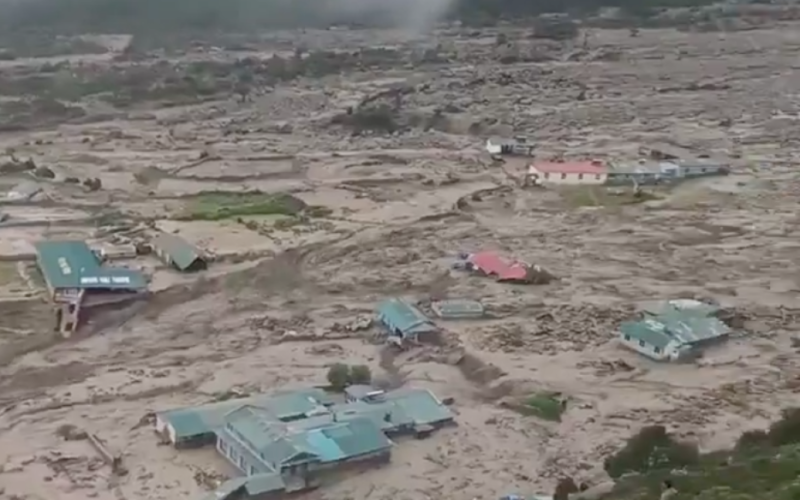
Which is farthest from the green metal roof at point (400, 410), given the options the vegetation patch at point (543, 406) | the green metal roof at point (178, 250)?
the green metal roof at point (178, 250)

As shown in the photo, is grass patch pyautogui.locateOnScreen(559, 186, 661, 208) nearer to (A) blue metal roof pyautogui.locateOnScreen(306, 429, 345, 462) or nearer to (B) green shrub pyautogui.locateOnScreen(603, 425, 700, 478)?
(B) green shrub pyautogui.locateOnScreen(603, 425, 700, 478)

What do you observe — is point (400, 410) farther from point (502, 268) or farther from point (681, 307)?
point (502, 268)

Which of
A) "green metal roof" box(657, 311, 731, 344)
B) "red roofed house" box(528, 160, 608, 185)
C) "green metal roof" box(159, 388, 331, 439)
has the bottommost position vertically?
"red roofed house" box(528, 160, 608, 185)

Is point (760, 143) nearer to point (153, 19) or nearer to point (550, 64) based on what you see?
point (550, 64)

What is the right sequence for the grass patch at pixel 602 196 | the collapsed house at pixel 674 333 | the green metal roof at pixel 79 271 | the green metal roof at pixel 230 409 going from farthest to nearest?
the grass patch at pixel 602 196, the green metal roof at pixel 79 271, the collapsed house at pixel 674 333, the green metal roof at pixel 230 409

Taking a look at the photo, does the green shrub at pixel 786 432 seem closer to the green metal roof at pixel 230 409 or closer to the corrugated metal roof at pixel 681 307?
the corrugated metal roof at pixel 681 307

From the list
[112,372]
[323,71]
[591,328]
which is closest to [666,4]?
[323,71]

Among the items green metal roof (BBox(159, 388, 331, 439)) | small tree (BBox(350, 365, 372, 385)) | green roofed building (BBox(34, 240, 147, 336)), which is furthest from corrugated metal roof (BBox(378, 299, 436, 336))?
green roofed building (BBox(34, 240, 147, 336))
